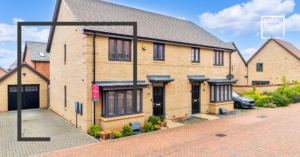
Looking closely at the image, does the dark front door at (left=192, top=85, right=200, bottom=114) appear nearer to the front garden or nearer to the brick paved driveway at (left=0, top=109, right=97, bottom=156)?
the front garden

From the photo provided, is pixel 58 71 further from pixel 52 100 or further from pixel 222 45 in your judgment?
pixel 222 45

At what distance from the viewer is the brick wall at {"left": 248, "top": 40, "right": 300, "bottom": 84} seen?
31078 millimetres

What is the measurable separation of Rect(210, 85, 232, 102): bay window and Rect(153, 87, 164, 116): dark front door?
561 cm

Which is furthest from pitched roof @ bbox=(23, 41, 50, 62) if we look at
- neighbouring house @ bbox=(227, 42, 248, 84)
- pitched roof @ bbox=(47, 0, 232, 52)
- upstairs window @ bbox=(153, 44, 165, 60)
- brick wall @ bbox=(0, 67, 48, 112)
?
neighbouring house @ bbox=(227, 42, 248, 84)

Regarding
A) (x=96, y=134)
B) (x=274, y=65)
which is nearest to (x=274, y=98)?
(x=274, y=65)

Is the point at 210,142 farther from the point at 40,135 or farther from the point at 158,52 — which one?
the point at 40,135

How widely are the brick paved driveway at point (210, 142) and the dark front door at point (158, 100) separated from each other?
2.19 m

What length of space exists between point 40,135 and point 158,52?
358 inches

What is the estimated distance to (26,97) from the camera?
65.0 feet

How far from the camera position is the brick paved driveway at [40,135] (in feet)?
29.5

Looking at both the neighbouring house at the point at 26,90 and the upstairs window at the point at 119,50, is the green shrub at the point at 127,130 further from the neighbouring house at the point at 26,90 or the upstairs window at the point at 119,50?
the neighbouring house at the point at 26,90

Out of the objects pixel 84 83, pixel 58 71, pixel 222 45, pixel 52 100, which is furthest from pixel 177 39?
pixel 52 100

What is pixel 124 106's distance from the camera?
39.5 feet

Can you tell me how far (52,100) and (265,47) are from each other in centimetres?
3408
